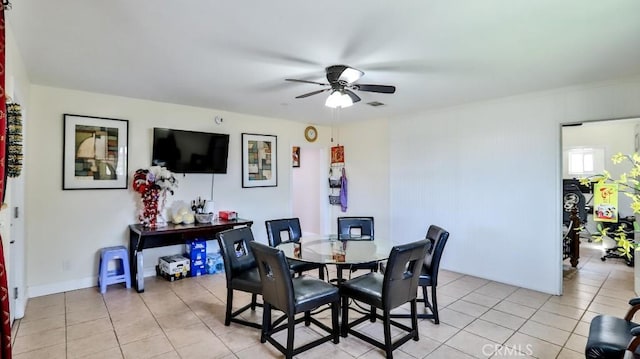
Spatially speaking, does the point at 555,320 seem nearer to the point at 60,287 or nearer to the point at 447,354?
the point at 447,354

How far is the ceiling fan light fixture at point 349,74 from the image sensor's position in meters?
2.95

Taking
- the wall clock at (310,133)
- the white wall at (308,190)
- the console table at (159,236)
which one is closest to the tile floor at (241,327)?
the console table at (159,236)

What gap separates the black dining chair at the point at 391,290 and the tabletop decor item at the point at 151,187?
2.77 meters

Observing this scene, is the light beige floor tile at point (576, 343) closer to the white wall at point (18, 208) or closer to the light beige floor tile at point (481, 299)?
the light beige floor tile at point (481, 299)

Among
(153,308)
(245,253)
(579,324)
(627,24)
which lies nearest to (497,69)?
(627,24)

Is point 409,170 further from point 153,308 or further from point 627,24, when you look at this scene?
point 153,308

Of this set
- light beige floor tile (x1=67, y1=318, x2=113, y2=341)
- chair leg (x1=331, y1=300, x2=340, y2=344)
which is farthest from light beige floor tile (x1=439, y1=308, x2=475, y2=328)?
light beige floor tile (x1=67, y1=318, x2=113, y2=341)

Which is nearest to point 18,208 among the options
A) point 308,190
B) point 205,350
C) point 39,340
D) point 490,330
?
point 39,340

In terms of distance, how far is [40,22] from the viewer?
7.25ft

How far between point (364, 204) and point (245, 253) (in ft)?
10.5

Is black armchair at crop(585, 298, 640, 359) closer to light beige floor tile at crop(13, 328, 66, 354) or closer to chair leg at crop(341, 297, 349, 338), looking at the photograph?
chair leg at crop(341, 297, 349, 338)

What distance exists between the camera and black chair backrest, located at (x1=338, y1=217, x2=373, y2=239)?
13.3ft

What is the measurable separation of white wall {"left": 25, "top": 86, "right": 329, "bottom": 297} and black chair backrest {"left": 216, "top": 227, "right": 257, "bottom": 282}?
194 centimetres

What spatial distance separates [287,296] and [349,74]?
2.00m
